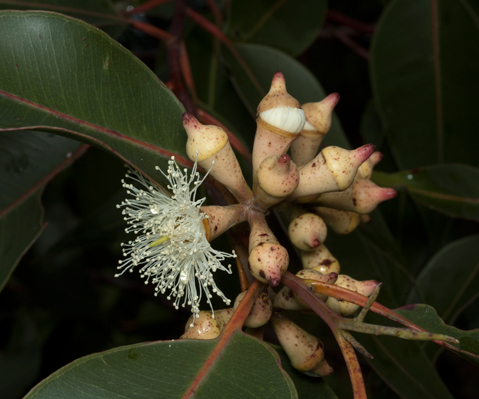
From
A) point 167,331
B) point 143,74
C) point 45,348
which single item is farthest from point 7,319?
point 143,74

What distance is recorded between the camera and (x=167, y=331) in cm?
198

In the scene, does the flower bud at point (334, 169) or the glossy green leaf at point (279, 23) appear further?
the glossy green leaf at point (279, 23)

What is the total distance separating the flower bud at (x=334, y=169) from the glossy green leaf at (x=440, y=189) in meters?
0.47

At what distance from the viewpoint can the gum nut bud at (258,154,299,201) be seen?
0.66 meters

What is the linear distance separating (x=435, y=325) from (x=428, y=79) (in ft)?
3.13

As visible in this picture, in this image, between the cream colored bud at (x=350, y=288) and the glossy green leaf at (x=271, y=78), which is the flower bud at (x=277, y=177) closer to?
the cream colored bud at (x=350, y=288)

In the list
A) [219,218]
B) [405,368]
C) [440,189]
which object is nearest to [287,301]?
[219,218]

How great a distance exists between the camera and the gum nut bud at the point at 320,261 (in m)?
0.76

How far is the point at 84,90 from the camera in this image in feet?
2.56

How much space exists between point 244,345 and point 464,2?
129cm

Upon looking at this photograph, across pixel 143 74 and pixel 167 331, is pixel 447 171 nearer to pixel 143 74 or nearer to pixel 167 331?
pixel 143 74

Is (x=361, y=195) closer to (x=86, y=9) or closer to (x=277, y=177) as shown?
(x=277, y=177)

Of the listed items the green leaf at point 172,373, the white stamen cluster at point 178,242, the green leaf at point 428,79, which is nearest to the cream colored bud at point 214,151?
the white stamen cluster at point 178,242

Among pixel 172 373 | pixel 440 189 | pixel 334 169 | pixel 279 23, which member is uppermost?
pixel 279 23
